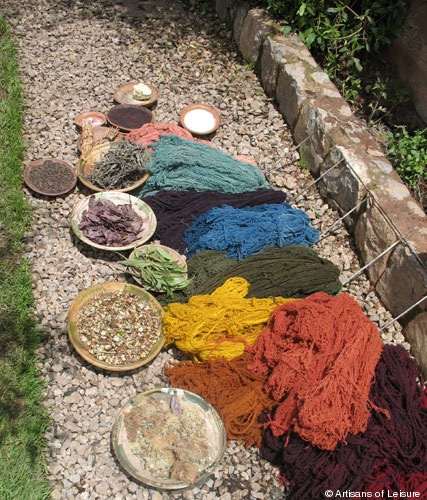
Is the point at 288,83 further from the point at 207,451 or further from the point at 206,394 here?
the point at 207,451

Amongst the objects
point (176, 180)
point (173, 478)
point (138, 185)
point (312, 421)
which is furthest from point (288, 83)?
point (173, 478)

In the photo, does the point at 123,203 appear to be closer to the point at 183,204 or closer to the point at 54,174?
the point at 183,204

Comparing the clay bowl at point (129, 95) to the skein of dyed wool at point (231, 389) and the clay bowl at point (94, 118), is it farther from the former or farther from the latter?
the skein of dyed wool at point (231, 389)

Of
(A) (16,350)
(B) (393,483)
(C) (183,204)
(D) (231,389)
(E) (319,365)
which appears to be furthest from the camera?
(C) (183,204)

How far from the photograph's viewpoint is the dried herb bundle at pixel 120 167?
445 cm

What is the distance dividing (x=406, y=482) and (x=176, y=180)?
10.2 feet

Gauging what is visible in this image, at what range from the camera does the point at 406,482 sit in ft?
9.46

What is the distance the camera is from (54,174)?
4.60 m

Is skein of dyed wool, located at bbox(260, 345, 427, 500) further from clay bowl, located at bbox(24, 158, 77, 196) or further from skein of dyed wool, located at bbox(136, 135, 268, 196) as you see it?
clay bowl, located at bbox(24, 158, 77, 196)

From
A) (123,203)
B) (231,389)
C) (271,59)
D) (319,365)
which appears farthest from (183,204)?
(271,59)

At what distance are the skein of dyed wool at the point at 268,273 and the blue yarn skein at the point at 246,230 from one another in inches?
3.8

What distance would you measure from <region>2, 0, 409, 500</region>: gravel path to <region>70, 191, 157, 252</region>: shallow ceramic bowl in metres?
0.25

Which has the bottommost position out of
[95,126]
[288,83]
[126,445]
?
[126,445]

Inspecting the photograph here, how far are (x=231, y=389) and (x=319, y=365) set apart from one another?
0.64 m
